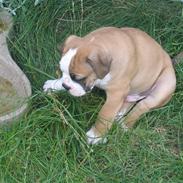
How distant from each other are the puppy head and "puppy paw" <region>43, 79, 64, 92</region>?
50 cm

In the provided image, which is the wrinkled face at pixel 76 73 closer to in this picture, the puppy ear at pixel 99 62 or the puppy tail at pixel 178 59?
the puppy ear at pixel 99 62

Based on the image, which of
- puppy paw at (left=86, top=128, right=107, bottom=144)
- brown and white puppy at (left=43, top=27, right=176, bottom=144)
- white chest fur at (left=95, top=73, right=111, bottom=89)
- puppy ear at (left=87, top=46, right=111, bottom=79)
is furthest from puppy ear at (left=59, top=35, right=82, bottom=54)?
puppy paw at (left=86, top=128, right=107, bottom=144)

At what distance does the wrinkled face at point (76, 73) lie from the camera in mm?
3828

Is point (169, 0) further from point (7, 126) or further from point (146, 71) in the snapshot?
point (7, 126)

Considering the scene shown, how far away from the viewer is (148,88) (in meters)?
4.48

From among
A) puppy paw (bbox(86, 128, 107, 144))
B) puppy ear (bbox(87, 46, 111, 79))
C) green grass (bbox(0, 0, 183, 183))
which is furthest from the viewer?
puppy paw (bbox(86, 128, 107, 144))

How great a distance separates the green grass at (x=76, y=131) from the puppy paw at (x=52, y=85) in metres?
0.06

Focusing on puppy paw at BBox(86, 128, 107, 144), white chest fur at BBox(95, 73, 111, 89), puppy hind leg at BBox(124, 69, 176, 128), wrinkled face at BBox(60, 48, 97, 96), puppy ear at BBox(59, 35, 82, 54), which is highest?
puppy ear at BBox(59, 35, 82, 54)

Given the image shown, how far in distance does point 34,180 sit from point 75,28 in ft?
5.00

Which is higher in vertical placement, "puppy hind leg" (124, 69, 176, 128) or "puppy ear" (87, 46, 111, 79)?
"puppy ear" (87, 46, 111, 79)

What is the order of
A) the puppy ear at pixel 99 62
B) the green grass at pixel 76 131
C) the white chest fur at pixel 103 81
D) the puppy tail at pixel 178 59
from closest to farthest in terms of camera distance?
the puppy ear at pixel 99 62 < the white chest fur at pixel 103 81 < the green grass at pixel 76 131 < the puppy tail at pixel 178 59

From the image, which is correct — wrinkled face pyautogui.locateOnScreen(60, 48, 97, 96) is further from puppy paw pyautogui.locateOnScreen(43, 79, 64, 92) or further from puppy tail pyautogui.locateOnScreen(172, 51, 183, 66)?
puppy tail pyautogui.locateOnScreen(172, 51, 183, 66)

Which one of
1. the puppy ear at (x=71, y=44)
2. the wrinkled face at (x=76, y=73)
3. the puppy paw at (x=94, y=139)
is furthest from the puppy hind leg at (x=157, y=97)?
the puppy ear at (x=71, y=44)

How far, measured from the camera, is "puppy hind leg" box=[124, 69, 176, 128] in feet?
14.5
